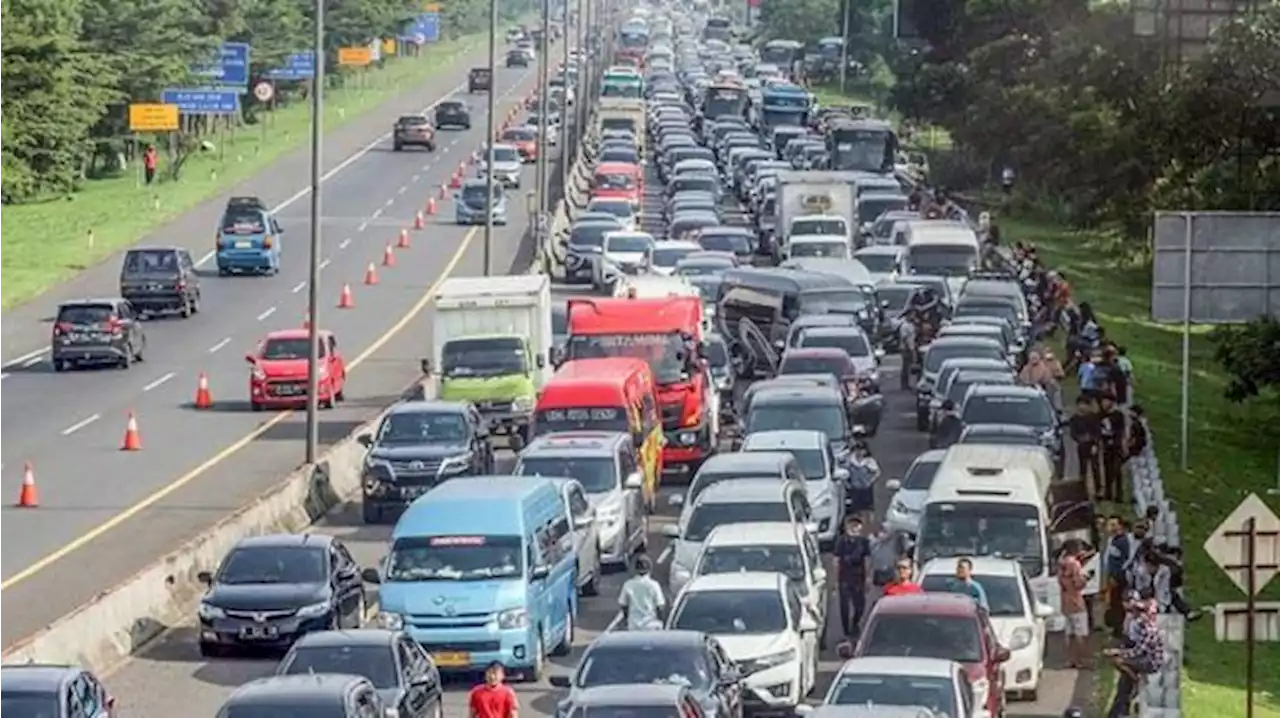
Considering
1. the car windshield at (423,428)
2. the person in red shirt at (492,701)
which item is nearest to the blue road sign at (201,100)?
the car windshield at (423,428)

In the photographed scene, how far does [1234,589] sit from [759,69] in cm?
13486

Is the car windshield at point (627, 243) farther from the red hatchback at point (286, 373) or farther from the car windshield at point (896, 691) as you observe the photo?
the car windshield at point (896, 691)

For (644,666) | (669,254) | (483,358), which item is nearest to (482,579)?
(644,666)

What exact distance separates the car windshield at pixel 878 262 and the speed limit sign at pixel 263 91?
218 feet

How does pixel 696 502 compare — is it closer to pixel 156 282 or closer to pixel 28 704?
pixel 28 704

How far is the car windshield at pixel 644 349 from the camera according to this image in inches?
1999

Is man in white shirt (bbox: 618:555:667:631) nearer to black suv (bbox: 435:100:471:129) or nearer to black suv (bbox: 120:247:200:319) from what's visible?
black suv (bbox: 120:247:200:319)

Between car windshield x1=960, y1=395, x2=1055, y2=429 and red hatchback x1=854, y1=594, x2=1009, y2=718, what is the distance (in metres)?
15.5

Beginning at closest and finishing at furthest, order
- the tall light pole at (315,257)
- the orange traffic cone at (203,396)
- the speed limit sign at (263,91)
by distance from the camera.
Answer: the tall light pole at (315,257)
the orange traffic cone at (203,396)
the speed limit sign at (263,91)

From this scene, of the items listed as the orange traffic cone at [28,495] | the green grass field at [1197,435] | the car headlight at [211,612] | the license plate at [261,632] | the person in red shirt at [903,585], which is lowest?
the green grass field at [1197,435]

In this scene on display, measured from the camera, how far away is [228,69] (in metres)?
126

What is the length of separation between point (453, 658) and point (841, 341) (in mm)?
22778

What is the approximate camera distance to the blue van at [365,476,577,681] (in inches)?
1321

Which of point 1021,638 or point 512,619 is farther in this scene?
point 512,619
